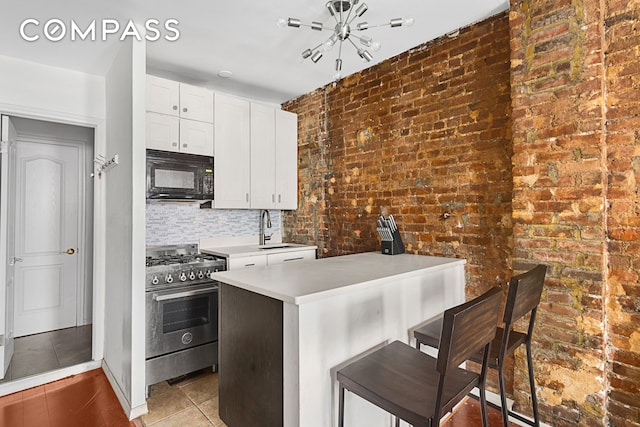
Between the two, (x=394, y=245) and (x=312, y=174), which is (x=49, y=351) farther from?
(x=394, y=245)

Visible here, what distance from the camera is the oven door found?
2535mm

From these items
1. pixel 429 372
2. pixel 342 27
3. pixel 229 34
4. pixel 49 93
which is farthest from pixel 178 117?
pixel 429 372

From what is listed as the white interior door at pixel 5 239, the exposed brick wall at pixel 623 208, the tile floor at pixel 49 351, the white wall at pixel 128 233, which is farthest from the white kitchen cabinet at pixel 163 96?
the exposed brick wall at pixel 623 208

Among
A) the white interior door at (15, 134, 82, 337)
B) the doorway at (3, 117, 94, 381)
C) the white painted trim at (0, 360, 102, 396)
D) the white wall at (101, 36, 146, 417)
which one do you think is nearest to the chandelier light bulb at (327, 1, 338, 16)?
the white wall at (101, 36, 146, 417)

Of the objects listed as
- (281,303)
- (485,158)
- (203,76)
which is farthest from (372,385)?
(203,76)

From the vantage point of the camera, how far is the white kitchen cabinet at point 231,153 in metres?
3.38

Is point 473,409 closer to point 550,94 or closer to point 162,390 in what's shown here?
point 550,94

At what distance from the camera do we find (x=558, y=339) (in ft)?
6.40

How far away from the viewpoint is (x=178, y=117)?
10.2ft

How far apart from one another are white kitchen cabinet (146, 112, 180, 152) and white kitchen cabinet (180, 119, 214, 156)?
2.1 inches

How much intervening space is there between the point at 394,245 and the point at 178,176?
2.02 metres

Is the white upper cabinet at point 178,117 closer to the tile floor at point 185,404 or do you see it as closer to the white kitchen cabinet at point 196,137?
the white kitchen cabinet at point 196,137

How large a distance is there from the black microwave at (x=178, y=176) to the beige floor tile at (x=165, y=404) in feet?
5.12

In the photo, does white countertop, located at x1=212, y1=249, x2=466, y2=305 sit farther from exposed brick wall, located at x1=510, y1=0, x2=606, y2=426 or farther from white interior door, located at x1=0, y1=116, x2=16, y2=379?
white interior door, located at x1=0, y1=116, x2=16, y2=379
